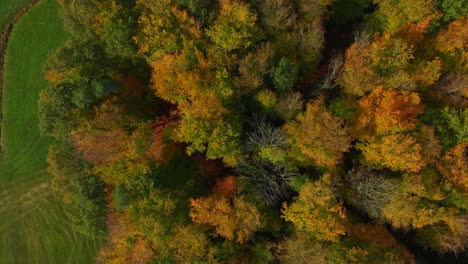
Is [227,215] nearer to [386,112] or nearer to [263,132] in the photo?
[263,132]

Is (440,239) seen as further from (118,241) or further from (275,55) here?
(118,241)

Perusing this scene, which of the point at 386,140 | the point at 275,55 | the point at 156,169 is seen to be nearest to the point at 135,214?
the point at 156,169

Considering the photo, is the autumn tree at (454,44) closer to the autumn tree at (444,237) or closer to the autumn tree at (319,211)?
the autumn tree at (444,237)

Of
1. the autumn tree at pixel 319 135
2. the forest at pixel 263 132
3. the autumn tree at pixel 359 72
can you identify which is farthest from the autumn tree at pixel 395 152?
the autumn tree at pixel 359 72

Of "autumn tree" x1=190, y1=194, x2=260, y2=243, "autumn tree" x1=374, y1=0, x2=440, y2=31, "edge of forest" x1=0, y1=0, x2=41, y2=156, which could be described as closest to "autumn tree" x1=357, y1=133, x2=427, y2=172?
"autumn tree" x1=374, y1=0, x2=440, y2=31

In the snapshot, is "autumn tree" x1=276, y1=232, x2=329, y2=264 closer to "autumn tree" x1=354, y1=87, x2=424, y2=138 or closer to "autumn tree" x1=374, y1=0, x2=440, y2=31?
"autumn tree" x1=354, y1=87, x2=424, y2=138

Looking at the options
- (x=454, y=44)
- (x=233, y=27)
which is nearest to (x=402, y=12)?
(x=454, y=44)
